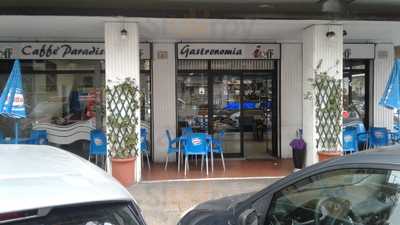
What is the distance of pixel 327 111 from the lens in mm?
8492

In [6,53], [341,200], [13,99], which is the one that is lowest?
[341,200]

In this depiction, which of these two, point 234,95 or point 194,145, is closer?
point 194,145

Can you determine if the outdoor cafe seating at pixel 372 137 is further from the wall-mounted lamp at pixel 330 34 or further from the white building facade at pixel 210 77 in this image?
the wall-mounted lamp at pixel 330 34

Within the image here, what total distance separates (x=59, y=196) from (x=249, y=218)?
1532 mm

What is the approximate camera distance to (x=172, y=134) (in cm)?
1068

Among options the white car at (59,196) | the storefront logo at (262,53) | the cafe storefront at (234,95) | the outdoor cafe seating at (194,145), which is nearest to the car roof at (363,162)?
the white car at (59,196)

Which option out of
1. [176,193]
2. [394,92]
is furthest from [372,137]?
[176,193]

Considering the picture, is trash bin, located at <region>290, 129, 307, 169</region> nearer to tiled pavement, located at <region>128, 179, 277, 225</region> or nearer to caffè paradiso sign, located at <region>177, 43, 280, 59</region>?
tiled pavement, located at <region>128, 179, 277, 225</region>

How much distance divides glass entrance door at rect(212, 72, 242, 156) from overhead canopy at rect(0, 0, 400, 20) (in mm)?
3405

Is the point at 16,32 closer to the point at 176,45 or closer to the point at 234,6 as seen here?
the point at 176,45

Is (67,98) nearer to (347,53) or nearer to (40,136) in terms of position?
(40,136)

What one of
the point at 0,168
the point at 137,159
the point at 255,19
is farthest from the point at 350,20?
the point at 0,168

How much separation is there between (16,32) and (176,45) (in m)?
3.43

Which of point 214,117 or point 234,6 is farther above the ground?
point 234,6
